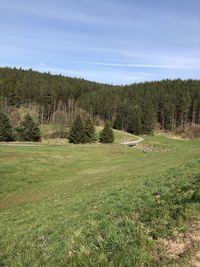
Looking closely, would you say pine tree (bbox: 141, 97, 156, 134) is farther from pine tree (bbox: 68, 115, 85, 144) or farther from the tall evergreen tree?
pine tree (bbox: 68, 115, 85, 144)

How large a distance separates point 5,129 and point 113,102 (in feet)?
299

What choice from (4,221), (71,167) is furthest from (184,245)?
(71,167)

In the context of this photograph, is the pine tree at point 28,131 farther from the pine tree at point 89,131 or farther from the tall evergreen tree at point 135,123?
the tall evergreen tree at point 135,123

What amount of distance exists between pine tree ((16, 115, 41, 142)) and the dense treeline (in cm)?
4671

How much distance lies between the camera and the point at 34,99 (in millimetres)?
172625

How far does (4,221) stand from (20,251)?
22.7ft

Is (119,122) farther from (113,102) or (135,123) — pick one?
(113,102)

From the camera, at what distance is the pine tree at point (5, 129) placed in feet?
295

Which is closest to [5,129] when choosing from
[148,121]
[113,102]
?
[148,121]

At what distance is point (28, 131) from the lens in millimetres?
95125

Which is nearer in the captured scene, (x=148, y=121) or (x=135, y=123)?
(x=135, y=123)

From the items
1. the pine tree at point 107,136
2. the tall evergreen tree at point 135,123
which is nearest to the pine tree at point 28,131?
the pine tree at point 107,136

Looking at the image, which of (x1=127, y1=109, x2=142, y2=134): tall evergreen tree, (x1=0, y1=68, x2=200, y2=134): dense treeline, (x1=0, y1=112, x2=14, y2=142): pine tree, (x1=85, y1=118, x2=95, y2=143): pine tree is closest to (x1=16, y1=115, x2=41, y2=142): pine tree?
(x1=0, y1=112, x2=14, y2=142): pine tree

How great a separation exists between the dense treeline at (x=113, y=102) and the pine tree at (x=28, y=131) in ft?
153
